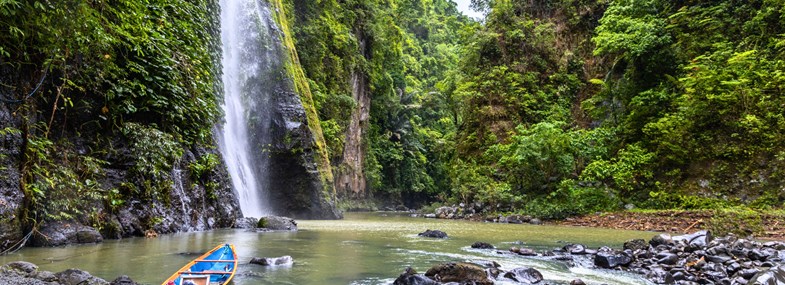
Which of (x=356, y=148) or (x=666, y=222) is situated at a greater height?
(x=356, y=148)

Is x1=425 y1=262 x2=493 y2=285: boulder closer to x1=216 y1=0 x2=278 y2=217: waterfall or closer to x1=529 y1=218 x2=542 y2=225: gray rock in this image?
x1=216 y1=0 x2=278 y2=217: waterfall

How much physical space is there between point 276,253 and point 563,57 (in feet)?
67.3

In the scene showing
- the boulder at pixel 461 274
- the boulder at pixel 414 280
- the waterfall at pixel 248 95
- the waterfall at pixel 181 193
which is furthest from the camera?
the waterfall at pixel 248 95

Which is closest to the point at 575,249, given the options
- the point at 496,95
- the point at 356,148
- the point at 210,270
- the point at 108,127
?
the point at 210,270

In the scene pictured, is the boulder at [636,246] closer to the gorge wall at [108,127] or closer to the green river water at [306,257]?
the green river water at [306,257]

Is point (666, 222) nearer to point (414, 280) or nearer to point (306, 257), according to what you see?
point (306, 257)

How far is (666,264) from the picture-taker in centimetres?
649

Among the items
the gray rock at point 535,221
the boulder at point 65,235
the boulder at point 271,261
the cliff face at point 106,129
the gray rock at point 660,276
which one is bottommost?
the gray rock at point 660,276

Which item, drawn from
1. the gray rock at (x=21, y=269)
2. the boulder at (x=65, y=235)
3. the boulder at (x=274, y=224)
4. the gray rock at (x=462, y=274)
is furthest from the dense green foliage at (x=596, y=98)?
the gray rock at (x=21, y=269)

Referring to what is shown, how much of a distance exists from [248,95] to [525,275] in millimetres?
14556

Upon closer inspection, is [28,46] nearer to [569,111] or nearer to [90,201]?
[90,201]

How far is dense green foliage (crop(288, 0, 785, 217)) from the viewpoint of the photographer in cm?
1417

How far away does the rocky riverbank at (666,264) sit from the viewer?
5.13m

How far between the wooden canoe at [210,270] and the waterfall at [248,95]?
30.6 ft
